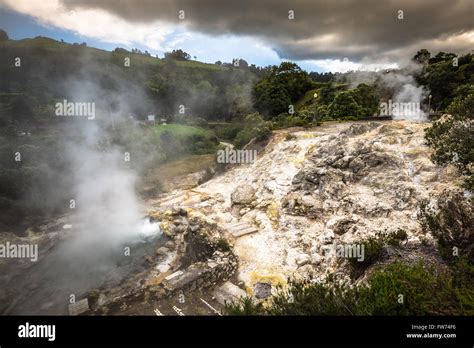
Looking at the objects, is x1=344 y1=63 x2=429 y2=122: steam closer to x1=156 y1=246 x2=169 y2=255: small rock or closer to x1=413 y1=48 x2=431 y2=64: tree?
x1=413 y1=48 x2=431 y2=64: tree

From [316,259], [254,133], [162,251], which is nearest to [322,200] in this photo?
[316,259]

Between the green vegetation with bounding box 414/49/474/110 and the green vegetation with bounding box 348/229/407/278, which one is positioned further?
the green vegetation with bounding box 414/49/474/110

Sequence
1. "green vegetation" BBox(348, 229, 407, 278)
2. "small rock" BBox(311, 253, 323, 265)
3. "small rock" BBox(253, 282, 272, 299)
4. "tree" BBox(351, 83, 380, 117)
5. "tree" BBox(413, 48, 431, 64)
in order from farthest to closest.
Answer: "tree" BBox(413, 48, 431, 64)
"tree" BBox(351, 83, 380, 117)
"small rock" BBox(311, 253, 323, 265)
"small rock" BBox(253, 282, 272, 299)
"green vegetation" BBox(348, 229, 407, 278)

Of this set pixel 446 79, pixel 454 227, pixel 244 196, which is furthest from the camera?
pixel 446 79

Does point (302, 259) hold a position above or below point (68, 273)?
above

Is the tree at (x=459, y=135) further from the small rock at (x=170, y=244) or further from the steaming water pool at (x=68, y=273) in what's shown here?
the steaming water pool at (x=68, y=273)

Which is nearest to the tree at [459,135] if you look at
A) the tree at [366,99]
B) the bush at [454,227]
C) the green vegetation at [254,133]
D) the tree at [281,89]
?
the bush at [454,227]

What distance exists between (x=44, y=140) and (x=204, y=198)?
1159 cm

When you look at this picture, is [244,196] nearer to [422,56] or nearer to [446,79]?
[446,79]

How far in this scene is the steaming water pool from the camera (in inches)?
394

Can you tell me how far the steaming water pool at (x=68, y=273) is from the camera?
1001cm

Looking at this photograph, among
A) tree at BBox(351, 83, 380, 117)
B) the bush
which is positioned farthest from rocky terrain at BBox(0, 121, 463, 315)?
tree at BBox(351, 83, 380, 117)

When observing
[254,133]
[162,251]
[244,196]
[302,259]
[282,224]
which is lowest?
[162,251]

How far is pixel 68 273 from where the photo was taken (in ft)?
38.8
